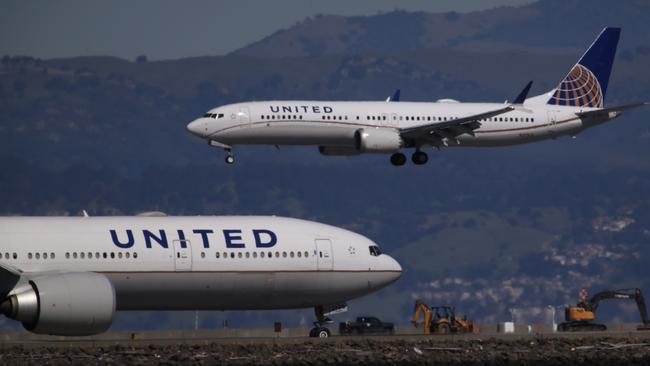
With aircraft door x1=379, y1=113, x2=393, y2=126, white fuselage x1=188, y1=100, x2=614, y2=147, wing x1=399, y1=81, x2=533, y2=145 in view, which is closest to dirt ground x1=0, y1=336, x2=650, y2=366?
white fuselage x1=188, y1=100, x2=614, y2=147

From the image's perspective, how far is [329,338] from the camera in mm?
53656

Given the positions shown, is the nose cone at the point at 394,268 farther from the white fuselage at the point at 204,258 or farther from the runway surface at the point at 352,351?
the runway surface at the point at 352,351

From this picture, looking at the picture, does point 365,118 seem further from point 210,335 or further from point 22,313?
point 22,313

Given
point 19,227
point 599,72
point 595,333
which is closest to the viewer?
point 19,227

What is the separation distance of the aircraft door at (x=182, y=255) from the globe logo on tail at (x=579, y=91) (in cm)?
5328

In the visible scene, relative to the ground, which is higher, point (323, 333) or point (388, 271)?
point (388, 271)

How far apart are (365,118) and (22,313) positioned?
46485 mm

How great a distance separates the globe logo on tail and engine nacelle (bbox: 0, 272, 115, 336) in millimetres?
58891

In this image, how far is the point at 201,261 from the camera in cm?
5359

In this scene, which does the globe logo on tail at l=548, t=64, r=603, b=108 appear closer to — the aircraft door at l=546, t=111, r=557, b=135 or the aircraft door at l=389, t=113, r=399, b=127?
the aircraft door at l=546, t=111, r=557, b=135

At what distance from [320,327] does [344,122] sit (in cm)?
3690

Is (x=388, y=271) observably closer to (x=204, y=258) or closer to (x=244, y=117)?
(x=204, y=258)

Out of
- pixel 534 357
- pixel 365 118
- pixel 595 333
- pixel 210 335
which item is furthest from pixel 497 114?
pixel 534 357

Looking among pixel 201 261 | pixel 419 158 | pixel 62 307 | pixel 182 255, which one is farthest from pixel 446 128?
pixel 62 307
